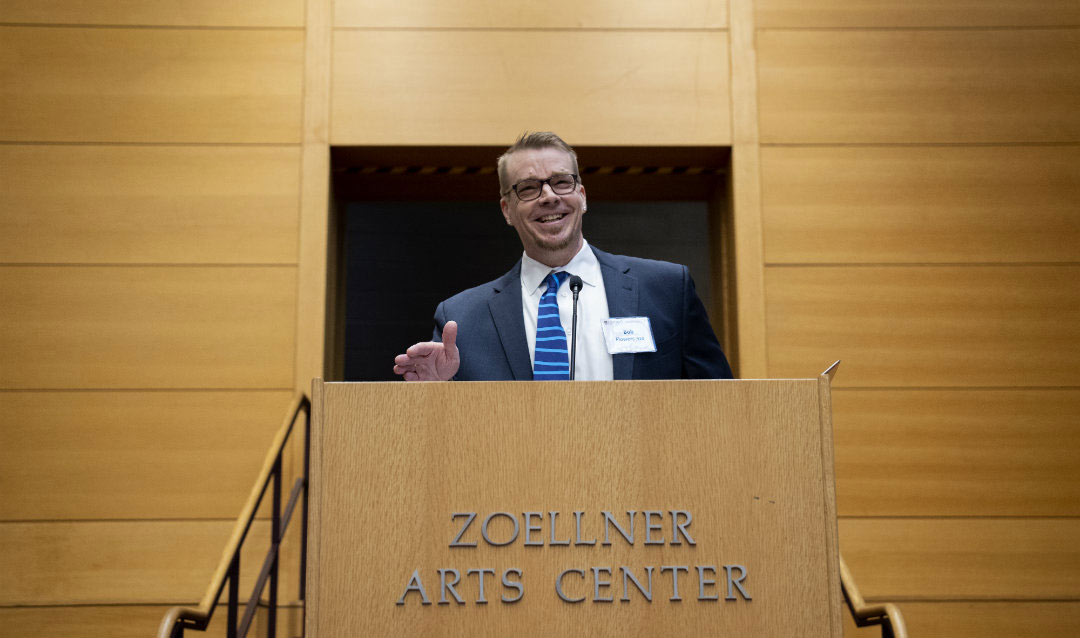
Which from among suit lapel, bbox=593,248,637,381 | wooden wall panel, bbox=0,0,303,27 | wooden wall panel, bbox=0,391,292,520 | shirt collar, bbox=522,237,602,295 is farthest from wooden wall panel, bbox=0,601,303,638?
wooden wall panel, bbox=0,0,303,27

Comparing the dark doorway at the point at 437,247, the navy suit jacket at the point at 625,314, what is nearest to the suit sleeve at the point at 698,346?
the navy suit jacket at the point at 625,314

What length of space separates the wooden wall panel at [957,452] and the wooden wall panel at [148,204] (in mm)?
2501

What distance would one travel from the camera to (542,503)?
164 cm

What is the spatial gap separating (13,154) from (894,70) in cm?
381

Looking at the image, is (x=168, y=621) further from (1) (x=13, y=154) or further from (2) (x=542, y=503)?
(1) (x=13, y=154)

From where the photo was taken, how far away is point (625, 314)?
2398 millimetres

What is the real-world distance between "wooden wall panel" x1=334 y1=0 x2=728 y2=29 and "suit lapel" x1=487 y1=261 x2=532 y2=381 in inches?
91.9

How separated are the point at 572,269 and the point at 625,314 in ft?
0.73

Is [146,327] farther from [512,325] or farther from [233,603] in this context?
[512,325]

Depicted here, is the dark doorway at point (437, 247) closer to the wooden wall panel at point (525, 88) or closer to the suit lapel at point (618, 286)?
the wooden wall panel at point (525, 88)

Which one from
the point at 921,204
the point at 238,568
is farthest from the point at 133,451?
the point at 921,204

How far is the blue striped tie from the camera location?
218cm

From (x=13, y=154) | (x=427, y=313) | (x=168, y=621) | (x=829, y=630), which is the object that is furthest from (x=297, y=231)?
(x=829, y=630)

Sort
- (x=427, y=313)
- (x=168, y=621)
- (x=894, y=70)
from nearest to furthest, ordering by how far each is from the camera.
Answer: (x=168, y=621) → (x=894, y=70) → (x=427, y=313)
